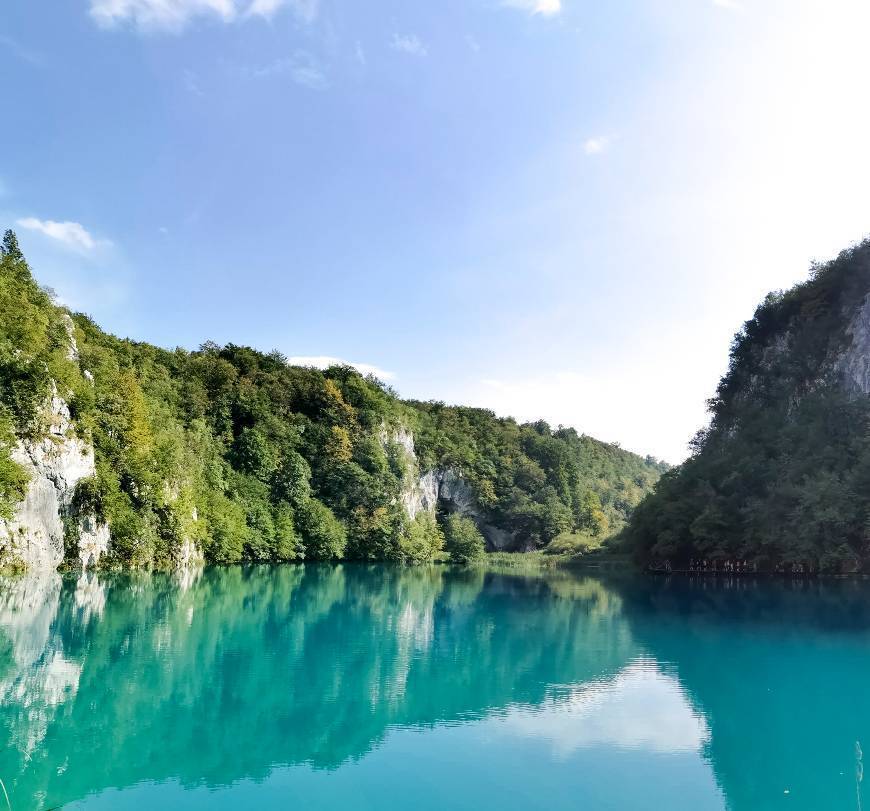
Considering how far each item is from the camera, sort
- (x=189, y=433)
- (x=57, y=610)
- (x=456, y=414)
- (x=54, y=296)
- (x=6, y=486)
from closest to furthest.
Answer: (x=57, y=610), (x=6, y=486), (x=54, y=296), (x=189, y=433), (x=456, y=414)

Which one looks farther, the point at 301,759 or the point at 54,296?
the point at 54,296

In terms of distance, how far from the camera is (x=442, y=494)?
6994cm

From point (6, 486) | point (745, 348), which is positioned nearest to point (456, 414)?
point (745, 348)

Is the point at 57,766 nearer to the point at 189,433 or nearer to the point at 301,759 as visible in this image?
the point at 301,759

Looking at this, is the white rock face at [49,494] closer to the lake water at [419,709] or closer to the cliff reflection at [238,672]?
the cliff reflection at [238,672]

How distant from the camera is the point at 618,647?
1748 cm

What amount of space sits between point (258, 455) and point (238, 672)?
39893 millimetres

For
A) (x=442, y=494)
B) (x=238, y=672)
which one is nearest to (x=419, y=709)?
(x=238, y=672)

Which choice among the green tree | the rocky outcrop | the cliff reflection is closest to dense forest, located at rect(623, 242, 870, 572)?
the green tree

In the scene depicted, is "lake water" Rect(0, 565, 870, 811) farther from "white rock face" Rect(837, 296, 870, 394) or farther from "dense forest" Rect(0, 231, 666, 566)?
"white rock face" Rect(837, 296, 870, 394)

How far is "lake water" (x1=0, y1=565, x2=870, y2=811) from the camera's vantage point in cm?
798

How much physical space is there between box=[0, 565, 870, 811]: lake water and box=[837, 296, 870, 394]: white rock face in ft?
75.4

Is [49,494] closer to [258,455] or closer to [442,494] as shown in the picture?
[258,455]

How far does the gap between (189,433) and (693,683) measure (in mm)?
39283
